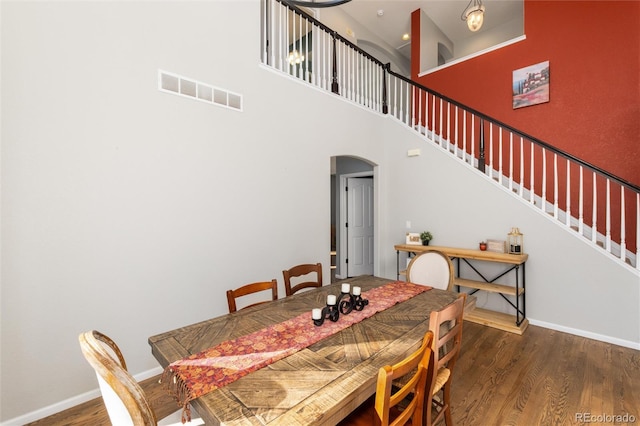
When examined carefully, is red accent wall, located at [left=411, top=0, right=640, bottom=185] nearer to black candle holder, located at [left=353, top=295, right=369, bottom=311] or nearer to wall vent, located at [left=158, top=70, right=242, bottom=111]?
black candle holder, located at [left=353, top=295, right=369, bottom=311]

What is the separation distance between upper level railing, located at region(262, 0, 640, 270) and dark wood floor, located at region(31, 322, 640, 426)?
1.10 metres

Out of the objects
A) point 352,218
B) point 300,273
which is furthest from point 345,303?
point 352,218

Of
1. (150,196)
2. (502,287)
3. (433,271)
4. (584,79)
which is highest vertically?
(584,79)

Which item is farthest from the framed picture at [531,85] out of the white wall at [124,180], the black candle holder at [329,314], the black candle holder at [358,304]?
the black candle holder at [329,314]

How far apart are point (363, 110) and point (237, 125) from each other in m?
2.35

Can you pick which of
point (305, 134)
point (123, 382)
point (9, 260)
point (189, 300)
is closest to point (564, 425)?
point (123, 382)

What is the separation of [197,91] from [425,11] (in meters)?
5.22

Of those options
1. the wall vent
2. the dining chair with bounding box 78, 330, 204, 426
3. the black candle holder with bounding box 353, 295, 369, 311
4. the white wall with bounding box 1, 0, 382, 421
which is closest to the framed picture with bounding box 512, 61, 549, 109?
the white wall with bounding box 1, 0, 382, 421

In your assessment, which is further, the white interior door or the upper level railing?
the white interior door

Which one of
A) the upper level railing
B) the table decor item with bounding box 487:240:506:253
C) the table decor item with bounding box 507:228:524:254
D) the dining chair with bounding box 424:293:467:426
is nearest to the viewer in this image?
the dining chair with bounding box 424:293:467:426

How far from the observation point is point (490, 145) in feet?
13.0

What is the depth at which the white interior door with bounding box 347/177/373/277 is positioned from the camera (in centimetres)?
592

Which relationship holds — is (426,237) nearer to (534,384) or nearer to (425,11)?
(534,384)

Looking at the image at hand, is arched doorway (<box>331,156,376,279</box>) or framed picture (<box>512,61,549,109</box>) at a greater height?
framed picture (<box>512,61,549,109</box>)
